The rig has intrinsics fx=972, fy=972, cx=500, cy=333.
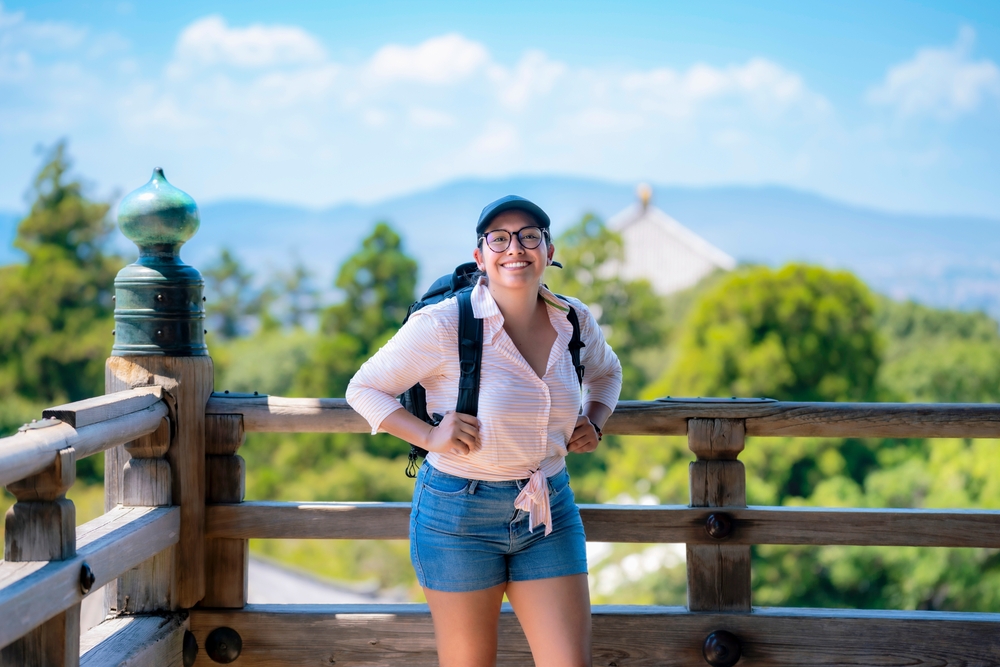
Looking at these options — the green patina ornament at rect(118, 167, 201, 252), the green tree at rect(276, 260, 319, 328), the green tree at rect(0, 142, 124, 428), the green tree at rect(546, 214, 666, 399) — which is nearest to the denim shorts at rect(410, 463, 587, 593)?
the green patina ornament at rect(118, 167, 201, 252)

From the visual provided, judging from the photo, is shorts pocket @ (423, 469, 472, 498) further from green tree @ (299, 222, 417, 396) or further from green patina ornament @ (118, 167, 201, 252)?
green tree @ (299, 222, 417, 396)

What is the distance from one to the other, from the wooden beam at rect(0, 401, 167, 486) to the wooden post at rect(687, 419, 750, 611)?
1353 mm

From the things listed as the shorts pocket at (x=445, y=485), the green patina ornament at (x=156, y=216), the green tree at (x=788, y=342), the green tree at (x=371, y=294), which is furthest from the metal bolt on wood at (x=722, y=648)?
the green tree at (x=371, y=294)

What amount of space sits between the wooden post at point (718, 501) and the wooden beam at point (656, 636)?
0.05 m

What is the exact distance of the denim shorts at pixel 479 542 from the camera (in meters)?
1.90

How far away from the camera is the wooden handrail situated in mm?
2439

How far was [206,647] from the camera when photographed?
2588 mm

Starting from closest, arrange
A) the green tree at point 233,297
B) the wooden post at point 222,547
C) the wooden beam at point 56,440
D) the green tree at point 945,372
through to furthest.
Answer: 1. the wooden beam at point 56,440
2. the wooden post at point 222,547
3. the green tree at point 945,372
4. the green tree at point 233,297

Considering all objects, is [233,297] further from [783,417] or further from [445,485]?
[445,485]

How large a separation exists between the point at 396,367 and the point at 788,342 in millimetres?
25126

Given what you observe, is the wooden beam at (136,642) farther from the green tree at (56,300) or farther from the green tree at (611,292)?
the green tree at (56,300)

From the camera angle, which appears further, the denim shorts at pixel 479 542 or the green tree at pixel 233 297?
the green tree at pixel 233 297

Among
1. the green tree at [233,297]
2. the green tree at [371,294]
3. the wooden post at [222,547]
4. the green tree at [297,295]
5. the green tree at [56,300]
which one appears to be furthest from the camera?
the green tree at [297,295]

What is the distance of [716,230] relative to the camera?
75938 millimetres
